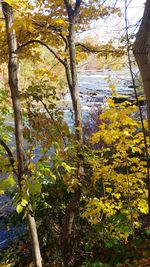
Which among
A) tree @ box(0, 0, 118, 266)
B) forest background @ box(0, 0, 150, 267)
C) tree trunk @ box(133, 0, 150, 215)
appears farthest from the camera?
tree @ box(0, 0, 118, 266)

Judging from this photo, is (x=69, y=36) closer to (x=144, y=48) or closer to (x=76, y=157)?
(x=76, y=157)

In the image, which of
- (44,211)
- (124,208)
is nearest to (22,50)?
(44,211)

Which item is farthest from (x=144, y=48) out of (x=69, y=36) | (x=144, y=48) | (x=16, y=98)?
(x=69, y=36)

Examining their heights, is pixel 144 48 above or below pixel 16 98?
above

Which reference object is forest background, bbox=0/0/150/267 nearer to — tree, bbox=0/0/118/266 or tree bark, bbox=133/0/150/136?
tree, bbox=0/0/118/266

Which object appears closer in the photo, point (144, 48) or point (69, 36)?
point (144, 48)

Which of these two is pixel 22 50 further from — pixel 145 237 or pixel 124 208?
pixel 145 237

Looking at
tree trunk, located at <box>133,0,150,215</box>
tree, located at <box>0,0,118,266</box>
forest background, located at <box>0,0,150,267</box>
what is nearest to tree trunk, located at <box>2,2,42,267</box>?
forest background, located at <box>0,0,150,267</box>

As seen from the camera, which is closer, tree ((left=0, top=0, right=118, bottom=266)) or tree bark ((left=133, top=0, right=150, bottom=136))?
tree bark ((left=133, top=0, right=150, bottom=136))

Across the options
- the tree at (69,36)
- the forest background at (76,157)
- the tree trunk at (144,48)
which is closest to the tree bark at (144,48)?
the tree trunk at (144,48)

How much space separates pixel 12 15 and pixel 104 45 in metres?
2.86

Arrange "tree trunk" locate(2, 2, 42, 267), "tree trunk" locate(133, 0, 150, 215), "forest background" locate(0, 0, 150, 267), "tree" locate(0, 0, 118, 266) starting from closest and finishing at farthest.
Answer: "tree trunk" locate(133, 0, 150, 215) < "tree trunk" locate(2, 2, 42, 267) < "forest background" locate(0, 0, 150, 267) < "tree" locate(0, 0, 118, 266)

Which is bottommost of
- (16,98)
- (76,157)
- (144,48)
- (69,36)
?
(76,157)

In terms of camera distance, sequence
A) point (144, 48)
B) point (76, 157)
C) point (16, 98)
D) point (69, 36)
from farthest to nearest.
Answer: point (69, 36), point (76, 157), point (16, 98), point (144, 48)
